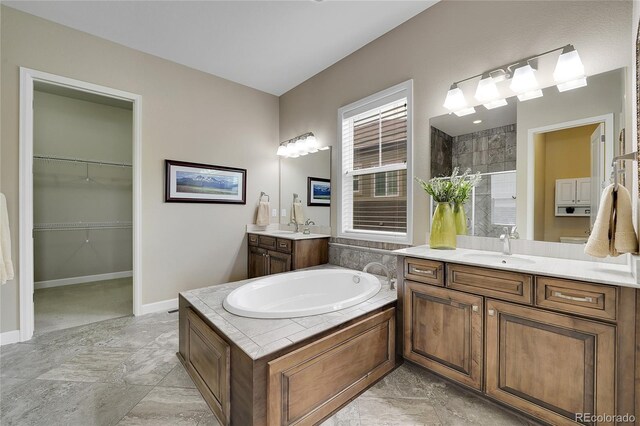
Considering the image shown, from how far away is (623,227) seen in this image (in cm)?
126

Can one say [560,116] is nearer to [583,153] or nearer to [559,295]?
[583,153]

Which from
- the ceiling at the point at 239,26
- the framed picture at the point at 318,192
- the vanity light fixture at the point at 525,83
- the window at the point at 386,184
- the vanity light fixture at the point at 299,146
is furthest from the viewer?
the vanity light fixture at the point at 299,146

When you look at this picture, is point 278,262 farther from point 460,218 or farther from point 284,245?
point 460,218

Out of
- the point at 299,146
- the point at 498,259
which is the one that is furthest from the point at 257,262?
the point at 498,259

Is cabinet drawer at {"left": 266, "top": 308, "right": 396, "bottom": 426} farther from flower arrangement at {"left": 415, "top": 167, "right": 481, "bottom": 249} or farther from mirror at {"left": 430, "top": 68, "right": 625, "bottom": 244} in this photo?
mirror at {"left": 430, "top": 68, "right": 625, "bottom": 244}

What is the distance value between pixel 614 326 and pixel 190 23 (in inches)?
143

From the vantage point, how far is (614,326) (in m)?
1.19

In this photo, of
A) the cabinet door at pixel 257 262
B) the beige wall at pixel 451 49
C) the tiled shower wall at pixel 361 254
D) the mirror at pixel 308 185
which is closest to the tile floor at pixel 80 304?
the cabinet door at pixel 257 262

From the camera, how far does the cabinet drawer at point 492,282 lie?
144 cm

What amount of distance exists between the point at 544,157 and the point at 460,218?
662 millimetres

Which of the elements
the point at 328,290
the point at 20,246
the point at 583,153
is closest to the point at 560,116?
the point at 583,153

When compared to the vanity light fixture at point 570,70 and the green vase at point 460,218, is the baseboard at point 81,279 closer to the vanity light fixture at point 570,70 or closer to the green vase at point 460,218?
the green vase at point 460,218

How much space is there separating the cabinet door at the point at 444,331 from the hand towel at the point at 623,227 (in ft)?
2.22

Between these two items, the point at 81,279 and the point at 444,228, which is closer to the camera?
the point at 444,228
